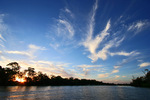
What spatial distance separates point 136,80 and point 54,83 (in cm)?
15870

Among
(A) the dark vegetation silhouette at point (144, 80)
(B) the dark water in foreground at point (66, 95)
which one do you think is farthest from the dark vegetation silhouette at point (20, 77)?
(A) the dark vegetation silhouette at point (144, 80)

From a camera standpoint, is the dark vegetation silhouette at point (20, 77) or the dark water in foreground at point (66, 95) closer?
the dark water in foreground at point (66, 95)

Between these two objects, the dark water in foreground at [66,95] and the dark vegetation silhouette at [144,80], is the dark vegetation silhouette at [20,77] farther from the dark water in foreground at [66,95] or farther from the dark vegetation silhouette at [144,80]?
the dark vegetation silhouette at [144,80]

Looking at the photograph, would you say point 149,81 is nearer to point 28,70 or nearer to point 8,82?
point 28,70

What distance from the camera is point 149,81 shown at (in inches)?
5241

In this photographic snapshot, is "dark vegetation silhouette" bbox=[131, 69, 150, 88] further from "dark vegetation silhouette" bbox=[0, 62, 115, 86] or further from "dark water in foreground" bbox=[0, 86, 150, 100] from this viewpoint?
"dark vegetation silhouette" bbox=[0, 62, 115, 86]

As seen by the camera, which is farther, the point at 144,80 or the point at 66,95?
the point at 144,80

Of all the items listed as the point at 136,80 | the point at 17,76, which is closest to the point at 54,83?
the point at 17,76

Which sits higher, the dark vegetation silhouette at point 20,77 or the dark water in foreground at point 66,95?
the dark vegetation silhouette at point 20,77

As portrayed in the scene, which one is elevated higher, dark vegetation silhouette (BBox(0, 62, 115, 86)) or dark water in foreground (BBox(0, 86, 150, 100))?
dark vegetation silhouette (BBox(0, 62, 115, 86))

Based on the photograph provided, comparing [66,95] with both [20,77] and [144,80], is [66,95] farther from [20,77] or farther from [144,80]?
[144,80]

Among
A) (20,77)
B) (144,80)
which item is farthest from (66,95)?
(144,80)

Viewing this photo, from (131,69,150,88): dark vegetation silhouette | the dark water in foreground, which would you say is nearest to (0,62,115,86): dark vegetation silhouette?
the dark water in foreground

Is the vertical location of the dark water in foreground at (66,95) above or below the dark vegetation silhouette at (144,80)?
below
